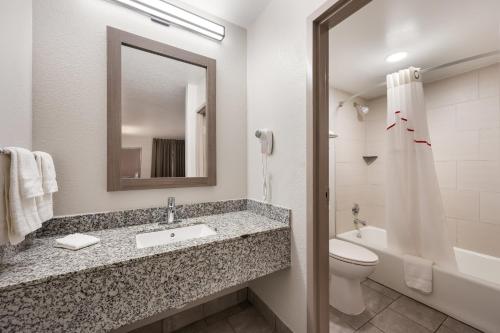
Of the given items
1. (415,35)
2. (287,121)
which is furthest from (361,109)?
(287,121)

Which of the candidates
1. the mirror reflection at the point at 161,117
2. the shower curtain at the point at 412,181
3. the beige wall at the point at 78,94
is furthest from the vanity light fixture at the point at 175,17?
the shower curtain at the point at 412,181

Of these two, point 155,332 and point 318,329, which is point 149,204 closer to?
point 155,332

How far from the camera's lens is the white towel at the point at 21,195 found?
0.69 metres

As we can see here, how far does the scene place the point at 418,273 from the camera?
1.65 metres

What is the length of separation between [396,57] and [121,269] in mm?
2601

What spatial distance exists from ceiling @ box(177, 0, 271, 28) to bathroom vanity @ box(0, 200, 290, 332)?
59.0 inches

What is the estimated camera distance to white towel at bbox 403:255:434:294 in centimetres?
160

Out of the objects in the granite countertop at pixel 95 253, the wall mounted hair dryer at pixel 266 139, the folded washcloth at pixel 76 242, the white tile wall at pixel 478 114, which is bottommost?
the granite countertop at pixel 95 253

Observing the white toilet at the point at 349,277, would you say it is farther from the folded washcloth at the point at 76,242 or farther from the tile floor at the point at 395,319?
the folded washcloth at the point at 76,242

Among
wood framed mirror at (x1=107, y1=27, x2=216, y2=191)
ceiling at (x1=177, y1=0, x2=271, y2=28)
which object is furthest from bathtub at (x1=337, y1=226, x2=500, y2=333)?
ceiling at (x1=177, y1=0, x2=271, y2=28)

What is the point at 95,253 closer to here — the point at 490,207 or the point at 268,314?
the point at 268,314

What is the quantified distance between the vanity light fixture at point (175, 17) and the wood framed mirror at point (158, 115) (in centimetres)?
16

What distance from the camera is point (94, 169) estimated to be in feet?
3.89

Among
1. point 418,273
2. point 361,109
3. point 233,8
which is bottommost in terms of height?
point 418,273
